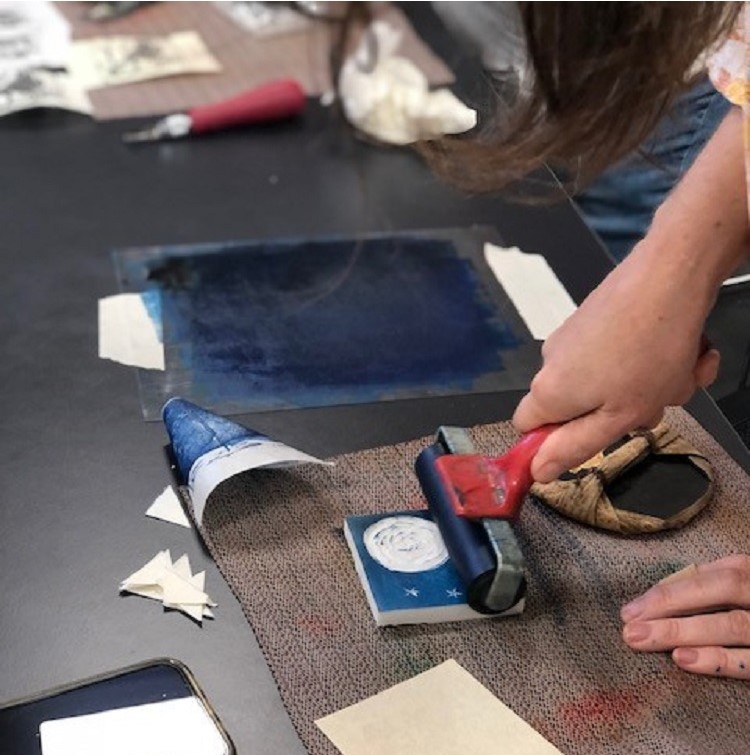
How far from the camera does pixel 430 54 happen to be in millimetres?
1624

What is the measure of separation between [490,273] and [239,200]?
0.30 metres

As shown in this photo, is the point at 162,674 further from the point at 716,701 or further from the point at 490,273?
the point at 490,273

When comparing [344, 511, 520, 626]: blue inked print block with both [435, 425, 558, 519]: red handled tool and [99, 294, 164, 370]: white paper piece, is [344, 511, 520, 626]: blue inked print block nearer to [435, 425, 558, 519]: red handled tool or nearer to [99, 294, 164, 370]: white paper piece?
[435, 425, 558, 519]: red handled tool

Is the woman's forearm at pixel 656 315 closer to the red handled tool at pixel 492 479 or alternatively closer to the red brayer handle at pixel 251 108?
the red handled tool at pixel 492 479

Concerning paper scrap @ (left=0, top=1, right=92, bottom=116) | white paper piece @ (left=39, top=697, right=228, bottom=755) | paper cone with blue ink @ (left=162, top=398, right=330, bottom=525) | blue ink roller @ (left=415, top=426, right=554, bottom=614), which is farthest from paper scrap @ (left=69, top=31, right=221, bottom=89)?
white paper piece @ (left=39, top=697, right=228, bottom=755)

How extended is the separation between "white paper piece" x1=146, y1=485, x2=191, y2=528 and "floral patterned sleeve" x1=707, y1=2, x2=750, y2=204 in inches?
19.2

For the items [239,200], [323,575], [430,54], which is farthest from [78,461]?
[430,54]

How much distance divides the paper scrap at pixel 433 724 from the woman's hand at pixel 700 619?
126 mm

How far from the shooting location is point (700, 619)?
2.95 ft

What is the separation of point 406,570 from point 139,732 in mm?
231

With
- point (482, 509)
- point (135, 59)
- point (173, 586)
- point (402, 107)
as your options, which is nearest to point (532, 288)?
point (402, 107)

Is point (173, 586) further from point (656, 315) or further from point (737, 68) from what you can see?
point (737, 68)

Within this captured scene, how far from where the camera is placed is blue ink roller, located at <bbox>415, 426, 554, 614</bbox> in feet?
2.87

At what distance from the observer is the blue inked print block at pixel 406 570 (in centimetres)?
89
